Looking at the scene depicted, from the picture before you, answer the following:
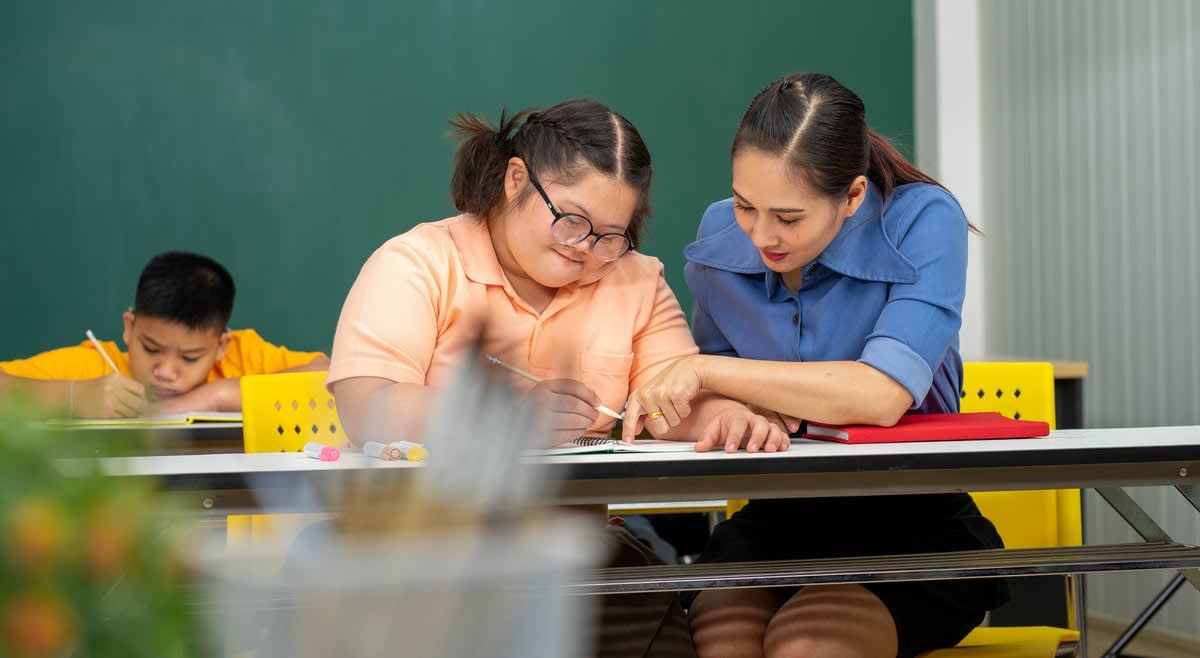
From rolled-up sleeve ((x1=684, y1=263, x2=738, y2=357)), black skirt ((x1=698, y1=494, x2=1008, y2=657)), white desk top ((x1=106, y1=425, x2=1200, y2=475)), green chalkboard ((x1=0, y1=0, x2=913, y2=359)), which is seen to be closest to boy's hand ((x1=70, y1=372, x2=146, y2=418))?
white desk top ((x1=106, y1=425, x2=1200, y2=475))

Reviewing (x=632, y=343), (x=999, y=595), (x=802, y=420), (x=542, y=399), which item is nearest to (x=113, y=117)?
(x=632, y=343)

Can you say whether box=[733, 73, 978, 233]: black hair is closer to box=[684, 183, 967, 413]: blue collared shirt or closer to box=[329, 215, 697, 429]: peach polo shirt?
box=[684, 183, 967, 413]: blue collared shirt

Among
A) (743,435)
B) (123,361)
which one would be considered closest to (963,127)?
(123,361)

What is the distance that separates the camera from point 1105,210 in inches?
133

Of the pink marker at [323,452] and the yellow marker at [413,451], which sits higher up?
the yellow marker at [413,451]

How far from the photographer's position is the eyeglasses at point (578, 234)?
1.54m

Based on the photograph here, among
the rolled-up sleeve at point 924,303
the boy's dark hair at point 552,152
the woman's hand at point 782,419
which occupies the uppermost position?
the boy's dark hair at point 552,152

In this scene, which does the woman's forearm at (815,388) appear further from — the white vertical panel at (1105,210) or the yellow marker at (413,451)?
the white vertical panel at (1105,210)

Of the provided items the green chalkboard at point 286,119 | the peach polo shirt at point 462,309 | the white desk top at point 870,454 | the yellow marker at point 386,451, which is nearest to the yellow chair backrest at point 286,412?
the peach polo shirt at point 462,309

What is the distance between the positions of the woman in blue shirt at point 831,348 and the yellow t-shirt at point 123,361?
190 centimetres

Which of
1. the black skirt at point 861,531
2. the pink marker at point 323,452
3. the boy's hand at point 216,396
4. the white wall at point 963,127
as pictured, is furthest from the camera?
the white wall at point 963,127

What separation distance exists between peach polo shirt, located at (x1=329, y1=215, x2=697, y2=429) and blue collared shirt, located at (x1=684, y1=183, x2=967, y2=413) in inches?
3.2

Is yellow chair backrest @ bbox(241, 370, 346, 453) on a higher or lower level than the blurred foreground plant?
lower

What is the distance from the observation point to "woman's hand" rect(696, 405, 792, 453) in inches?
51.9
